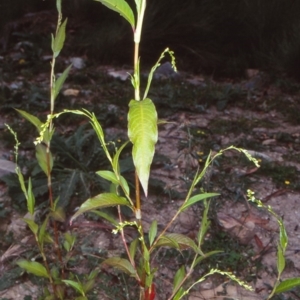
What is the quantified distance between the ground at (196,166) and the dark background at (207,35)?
0.16m

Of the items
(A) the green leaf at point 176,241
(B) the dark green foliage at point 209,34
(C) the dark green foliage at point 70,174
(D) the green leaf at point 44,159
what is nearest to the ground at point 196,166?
(C) the dark green foliage at point 70,174

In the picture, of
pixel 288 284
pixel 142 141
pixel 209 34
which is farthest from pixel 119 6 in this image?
pixel 209 34

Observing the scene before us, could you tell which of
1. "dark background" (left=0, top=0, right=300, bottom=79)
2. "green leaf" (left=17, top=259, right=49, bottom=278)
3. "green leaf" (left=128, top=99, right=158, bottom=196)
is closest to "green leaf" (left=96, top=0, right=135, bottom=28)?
"green leaf" (left=128, top=99, right=158, bottom=196)

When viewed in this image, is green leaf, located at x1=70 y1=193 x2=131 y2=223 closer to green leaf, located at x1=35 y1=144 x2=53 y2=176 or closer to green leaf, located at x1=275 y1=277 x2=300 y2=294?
green leaf, located at x1=275 y1=277 x2=300 y2=294

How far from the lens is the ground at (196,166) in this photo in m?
2.51

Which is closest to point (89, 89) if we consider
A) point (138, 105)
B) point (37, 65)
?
point (37, 65)

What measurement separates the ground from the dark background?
0.16m

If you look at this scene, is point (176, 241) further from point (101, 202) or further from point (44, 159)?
point (44, 159)

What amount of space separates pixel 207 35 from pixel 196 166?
2.38 meters

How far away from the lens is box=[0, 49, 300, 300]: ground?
98.9 inches

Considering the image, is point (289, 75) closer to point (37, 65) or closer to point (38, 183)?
point (37, 65)

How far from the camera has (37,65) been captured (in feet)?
17.2

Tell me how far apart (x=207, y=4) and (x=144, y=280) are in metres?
4.21

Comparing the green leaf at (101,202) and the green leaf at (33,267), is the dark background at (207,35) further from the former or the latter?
the green leaf at (101,202)
